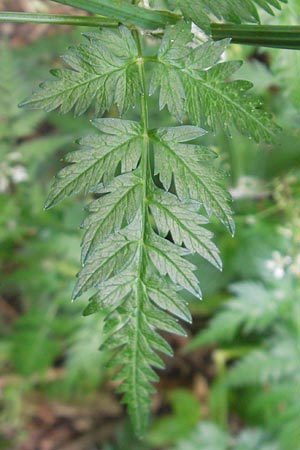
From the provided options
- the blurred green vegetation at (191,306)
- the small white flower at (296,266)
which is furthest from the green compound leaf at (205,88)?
the small white flower at (296,266)

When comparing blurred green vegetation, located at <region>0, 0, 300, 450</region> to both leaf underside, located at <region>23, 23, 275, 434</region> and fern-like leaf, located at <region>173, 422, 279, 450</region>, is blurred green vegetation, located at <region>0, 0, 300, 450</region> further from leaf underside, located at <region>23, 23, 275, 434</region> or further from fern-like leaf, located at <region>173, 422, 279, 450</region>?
leaf underside, located at <region>23, 23, 275, 434</region>

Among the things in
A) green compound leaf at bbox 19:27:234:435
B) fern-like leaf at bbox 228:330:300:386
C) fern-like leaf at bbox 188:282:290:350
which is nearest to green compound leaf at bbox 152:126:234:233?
green compound leaf at bbox 19:27:234:435

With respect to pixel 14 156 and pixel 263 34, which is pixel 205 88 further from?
pixel 14 156

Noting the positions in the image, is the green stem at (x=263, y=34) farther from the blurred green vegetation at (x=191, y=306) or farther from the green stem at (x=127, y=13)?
the blurred green vegetation at (x=191, y=306)

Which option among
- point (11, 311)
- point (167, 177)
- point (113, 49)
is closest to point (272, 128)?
point (167, 177)

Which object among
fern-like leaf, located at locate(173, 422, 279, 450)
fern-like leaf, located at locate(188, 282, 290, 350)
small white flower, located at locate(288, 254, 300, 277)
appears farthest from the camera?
fern-like leaf, located at locate(173, 422, 279, 450)

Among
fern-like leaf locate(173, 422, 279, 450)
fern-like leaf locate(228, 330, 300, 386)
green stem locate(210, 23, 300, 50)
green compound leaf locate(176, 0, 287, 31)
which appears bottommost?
fern-like leaf locate(173, 422, 279, 450)

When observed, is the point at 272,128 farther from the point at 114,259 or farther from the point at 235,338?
the point at 235,338

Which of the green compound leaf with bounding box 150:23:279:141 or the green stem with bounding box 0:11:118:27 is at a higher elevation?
the green stem with bounding box 0:11:118:27
